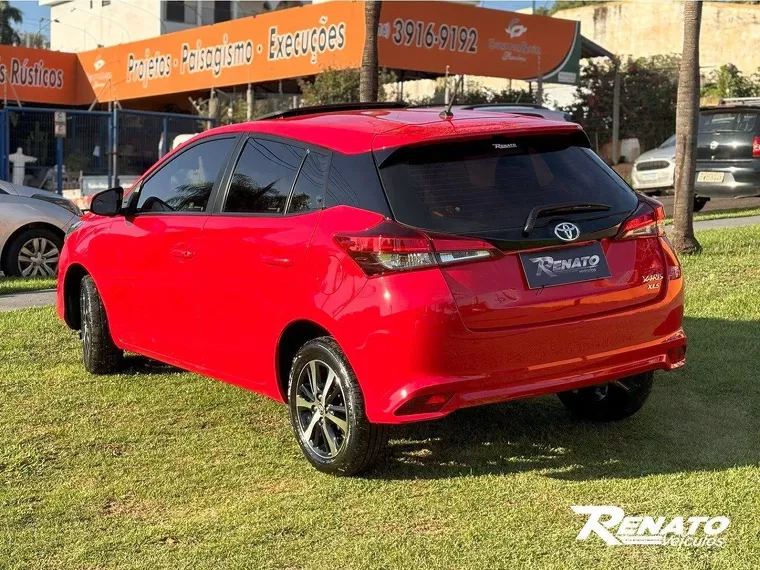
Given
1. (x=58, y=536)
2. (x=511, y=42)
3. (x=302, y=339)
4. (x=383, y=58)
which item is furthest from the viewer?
(x=511, y=42)

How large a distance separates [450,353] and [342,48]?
2177cm

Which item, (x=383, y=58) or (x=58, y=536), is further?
(x=383, y=58)

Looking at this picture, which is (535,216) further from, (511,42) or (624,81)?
(624,81)

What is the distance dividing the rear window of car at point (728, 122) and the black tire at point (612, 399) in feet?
41.5

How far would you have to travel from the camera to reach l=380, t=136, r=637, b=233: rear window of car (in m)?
4.83

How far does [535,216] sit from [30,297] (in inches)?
296

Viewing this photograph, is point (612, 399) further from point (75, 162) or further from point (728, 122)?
point (75, 162)

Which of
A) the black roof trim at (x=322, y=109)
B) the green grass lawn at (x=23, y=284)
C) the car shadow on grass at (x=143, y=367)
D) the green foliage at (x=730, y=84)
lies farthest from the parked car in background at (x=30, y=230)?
the green foliage at (x=730, y=84)

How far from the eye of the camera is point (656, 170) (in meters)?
20.2

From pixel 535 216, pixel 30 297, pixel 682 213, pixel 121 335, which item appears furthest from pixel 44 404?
pixel 682 213

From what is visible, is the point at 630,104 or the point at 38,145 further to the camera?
the point at 630,104

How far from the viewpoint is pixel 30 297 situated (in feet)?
36.3

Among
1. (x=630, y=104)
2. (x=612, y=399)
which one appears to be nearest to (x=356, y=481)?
(x=612, y=399)

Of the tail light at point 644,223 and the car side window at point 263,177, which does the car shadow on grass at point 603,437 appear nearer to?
the tail light at point 644,223
